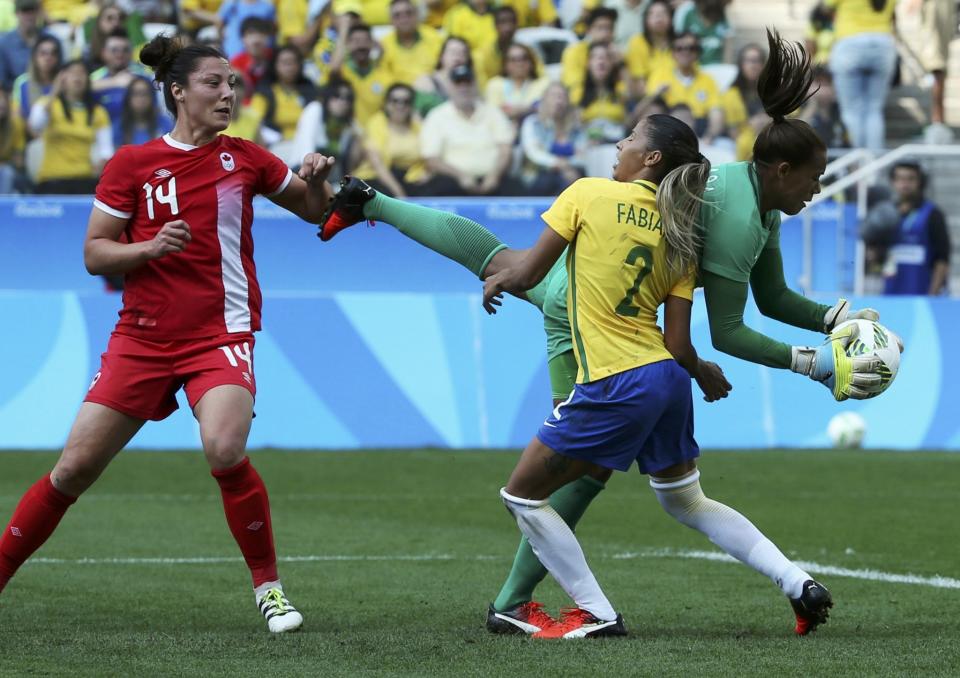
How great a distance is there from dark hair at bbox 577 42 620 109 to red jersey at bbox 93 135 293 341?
12983 millimetres

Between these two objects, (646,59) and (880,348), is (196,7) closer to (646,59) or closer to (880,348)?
(646,59)

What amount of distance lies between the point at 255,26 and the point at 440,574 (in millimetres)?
12520

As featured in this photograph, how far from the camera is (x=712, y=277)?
5848mm

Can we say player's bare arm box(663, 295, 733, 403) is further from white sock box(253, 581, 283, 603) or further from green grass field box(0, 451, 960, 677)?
white sock box(253, 581, 283, 603)

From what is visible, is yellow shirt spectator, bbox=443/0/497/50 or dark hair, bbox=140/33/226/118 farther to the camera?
yellow shirt spectator, bbox=443/0/497/50

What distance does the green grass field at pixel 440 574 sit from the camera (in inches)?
212

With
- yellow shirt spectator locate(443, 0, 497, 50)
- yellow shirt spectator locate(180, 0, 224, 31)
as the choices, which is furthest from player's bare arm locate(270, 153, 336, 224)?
yellow shirt spectator locate(180, 0, 224, 31)

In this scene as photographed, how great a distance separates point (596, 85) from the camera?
1895 centimetres

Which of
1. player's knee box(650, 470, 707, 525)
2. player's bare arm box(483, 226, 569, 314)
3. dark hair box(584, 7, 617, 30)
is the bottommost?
player's knee box(650, 470, 707, 525)

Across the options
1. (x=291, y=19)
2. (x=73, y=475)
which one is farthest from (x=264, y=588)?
(x=291, y=19)

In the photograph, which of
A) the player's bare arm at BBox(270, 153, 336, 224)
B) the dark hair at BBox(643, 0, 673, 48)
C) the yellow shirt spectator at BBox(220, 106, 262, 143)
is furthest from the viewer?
the dark hair at BBox(643, 0, 673, 48)

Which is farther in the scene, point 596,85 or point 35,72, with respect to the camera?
point 596,85

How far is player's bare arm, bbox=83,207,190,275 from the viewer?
580cm

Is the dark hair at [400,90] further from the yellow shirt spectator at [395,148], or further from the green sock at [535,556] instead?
the green sock at [535,556]
